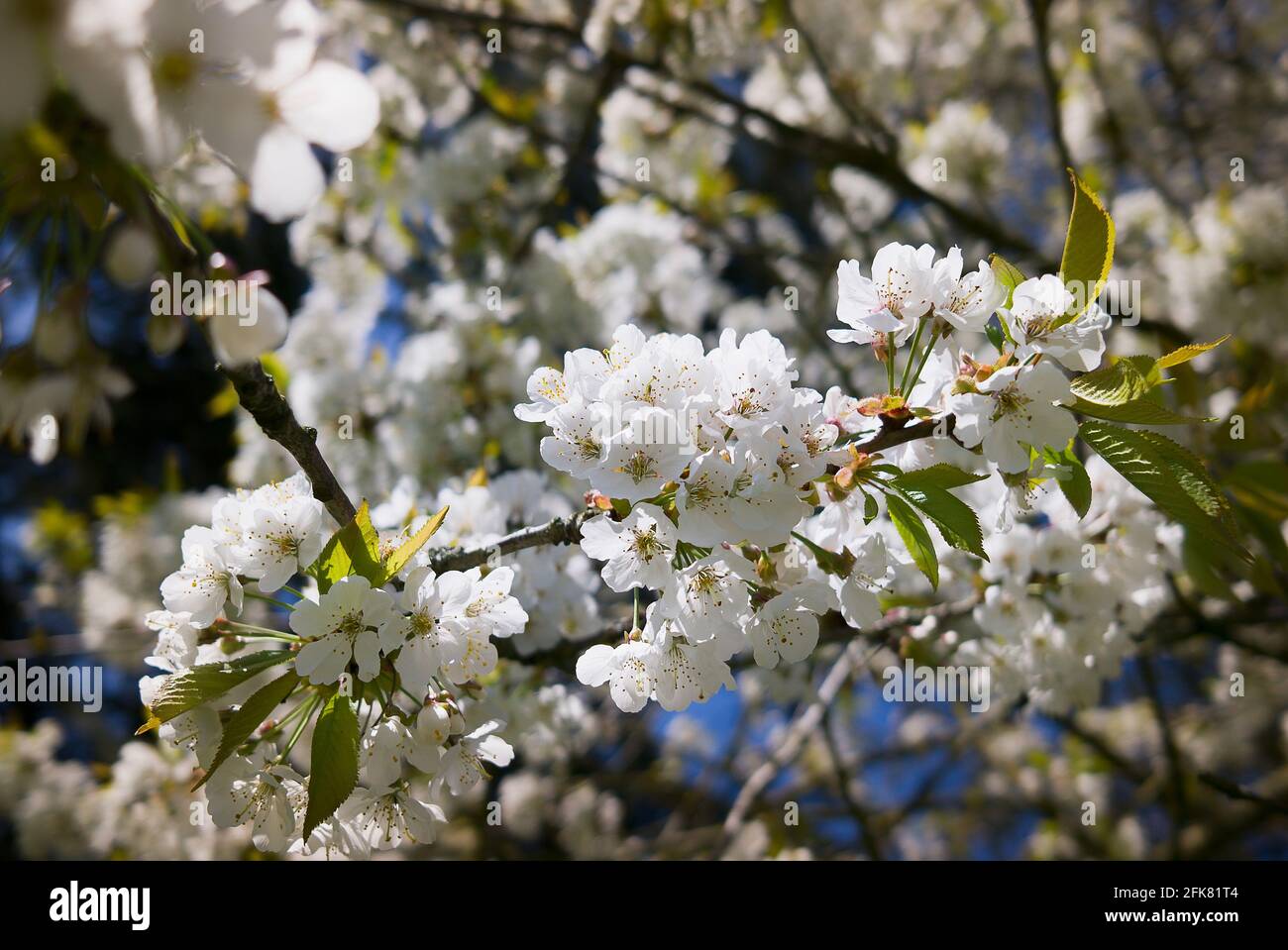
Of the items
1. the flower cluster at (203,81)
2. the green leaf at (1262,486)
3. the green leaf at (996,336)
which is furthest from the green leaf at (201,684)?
the green leaf at (1262,486)

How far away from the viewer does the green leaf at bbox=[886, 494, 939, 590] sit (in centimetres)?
89

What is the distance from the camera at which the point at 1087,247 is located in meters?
0.88

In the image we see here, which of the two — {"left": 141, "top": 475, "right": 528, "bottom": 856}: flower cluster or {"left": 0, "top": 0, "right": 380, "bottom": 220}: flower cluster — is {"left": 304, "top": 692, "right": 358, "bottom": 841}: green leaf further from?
{"left": 0, "top": 0, "right": 380, "bottom": 220}: flower cluster

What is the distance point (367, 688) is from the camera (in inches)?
35.7

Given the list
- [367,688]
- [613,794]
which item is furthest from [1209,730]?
[367,688]

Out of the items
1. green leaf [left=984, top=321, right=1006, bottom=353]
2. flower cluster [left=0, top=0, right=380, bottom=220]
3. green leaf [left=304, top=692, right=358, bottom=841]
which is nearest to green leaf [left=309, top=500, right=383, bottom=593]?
green leaf [left=304, top=692, right=358, bottom=841]

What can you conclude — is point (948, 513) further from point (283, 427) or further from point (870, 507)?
point (283, 427)

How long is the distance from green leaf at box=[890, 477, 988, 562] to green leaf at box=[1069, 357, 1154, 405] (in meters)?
0.15

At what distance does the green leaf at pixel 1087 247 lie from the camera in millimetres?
869

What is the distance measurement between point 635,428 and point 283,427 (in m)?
0.34

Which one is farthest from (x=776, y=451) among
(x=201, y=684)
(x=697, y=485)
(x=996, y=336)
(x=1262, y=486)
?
(x=1262, y=486)

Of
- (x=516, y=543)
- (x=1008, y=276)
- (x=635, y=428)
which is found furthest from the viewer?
(x=516, y=543)

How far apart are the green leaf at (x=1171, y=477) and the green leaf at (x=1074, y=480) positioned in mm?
31
